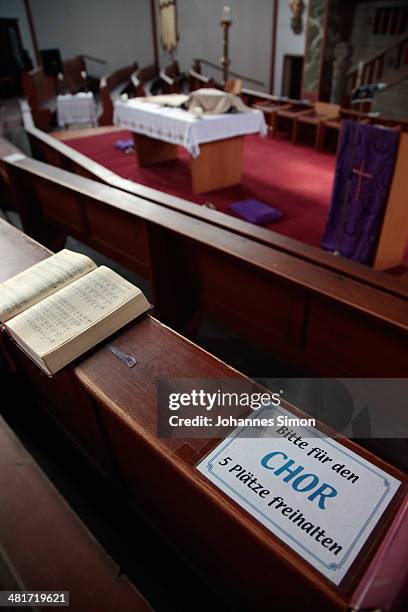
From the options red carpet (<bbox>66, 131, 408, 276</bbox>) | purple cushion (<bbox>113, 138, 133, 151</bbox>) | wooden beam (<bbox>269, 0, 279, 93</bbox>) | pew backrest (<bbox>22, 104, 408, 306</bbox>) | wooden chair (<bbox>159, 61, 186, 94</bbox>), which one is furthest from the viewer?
wooden chair (<bbox>159, 61, 186, 94</bbox>)

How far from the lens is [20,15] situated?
10.1m

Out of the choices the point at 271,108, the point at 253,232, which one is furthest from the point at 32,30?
the point at 253,232

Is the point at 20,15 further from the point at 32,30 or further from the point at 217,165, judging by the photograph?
the point at 217,165

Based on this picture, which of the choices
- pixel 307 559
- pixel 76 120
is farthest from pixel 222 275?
pixel 76 120

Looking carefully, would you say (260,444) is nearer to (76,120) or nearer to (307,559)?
(307,559)

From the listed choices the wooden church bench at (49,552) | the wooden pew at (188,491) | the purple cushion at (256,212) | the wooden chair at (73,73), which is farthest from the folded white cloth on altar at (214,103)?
the wooden chair at (73,73)

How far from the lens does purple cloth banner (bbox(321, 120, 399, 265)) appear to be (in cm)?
271

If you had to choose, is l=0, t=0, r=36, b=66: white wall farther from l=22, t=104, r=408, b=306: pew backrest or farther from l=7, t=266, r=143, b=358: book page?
l=7, t=266, r=143, b=358: book page

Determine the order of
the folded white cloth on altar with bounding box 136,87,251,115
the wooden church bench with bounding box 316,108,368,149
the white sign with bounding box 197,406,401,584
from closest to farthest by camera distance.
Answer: the white sign with bounding box 197,406,401,584 → the folded white cloth on altar with bounding box 136,87,251,115 → the wooden church bench with bounding box 316,108,368,149

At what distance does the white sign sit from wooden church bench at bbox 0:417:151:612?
0.26 m

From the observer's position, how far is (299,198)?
13.5 feet

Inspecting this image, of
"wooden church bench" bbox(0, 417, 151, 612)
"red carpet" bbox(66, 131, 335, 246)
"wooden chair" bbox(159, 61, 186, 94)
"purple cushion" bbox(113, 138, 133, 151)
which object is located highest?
"wooden church bench" bbox(0, 417, 151, 612)

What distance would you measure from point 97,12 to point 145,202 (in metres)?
A: 11.1

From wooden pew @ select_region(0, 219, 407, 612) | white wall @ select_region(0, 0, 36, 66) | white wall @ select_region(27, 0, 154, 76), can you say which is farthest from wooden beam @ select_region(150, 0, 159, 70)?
wooden pew @ select_region(0, 219, 407, 612)
